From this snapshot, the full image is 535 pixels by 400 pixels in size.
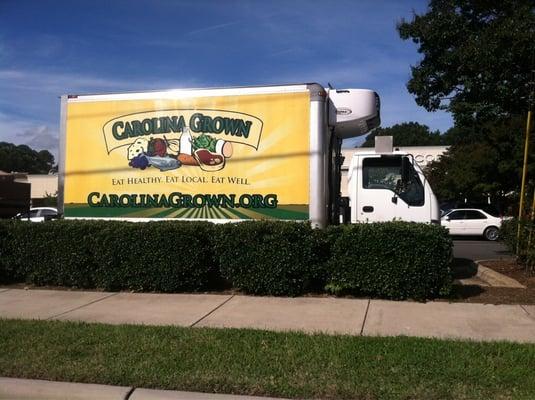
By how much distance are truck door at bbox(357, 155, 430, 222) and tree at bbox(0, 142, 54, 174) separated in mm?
105528

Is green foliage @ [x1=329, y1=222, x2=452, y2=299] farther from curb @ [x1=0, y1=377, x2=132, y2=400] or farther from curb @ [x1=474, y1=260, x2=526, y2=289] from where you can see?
curb @ [x1=0, y1=377, x2=132, y2=400]

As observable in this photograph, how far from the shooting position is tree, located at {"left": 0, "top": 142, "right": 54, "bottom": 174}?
4309 inches

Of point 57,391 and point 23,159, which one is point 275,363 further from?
point 23,159

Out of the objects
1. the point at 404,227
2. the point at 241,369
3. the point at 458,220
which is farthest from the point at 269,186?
the point at 458,220

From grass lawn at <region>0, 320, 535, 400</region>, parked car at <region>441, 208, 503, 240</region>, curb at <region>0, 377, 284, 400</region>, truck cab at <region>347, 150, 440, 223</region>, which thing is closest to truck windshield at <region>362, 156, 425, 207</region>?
truck cab at <region>347, 150, 440, 223</region>

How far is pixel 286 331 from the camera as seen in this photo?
248 inches

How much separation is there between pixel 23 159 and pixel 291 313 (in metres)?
120

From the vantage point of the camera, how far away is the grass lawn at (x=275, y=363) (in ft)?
14.9

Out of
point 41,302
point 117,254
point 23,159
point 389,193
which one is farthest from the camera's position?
point 23,159

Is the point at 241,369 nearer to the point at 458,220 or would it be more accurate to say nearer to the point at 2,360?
the point at 2,360

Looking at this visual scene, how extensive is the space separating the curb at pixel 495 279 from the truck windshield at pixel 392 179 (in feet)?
5.41

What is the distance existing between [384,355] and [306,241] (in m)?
3.17

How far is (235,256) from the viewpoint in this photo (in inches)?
336

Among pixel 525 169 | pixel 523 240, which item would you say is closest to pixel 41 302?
pixel 523 240
